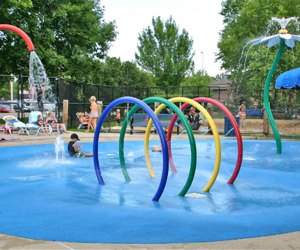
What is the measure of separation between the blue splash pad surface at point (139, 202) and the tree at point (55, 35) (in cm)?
1398

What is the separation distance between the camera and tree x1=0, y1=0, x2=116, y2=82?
85.9 feet

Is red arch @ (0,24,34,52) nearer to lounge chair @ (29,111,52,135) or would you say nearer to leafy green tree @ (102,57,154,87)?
lounge chair @ (29,111,52,135)

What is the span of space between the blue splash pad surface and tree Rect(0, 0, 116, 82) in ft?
45.9

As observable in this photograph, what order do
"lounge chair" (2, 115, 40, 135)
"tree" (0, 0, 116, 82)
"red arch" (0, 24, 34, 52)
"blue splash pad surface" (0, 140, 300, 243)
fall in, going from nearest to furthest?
1. "blue splash pad surface" (0, 140, 300, 243)
2. "red arch" (0, 24, 34, 52)
3. "lounge chair" (2, 115, 40, 135)
4. "tree" (0, 0, 116, 82)

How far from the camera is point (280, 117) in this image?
32.3 m

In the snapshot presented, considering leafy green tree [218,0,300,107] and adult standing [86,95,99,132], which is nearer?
adult standing [86,95,99,132]

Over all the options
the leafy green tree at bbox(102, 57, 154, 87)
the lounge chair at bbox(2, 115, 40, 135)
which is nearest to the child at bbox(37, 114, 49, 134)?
the lounge chair at bbox(2, 115, 40, 135)

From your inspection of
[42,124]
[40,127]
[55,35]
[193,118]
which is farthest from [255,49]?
[40,127]

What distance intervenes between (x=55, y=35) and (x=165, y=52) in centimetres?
2515

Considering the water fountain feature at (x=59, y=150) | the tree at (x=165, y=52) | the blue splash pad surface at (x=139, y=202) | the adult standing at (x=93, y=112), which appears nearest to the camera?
the blue splash pad surface at (x=139, y=202)

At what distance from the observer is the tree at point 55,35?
26172 millimetres

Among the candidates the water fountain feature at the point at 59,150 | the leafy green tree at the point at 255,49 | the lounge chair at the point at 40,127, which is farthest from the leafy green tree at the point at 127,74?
the water fountain feature at the point at 59,150

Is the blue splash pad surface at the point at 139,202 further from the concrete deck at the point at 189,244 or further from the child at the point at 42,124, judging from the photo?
the child at the point at 42,124

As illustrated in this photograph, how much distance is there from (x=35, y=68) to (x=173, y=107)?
61.1 ft
